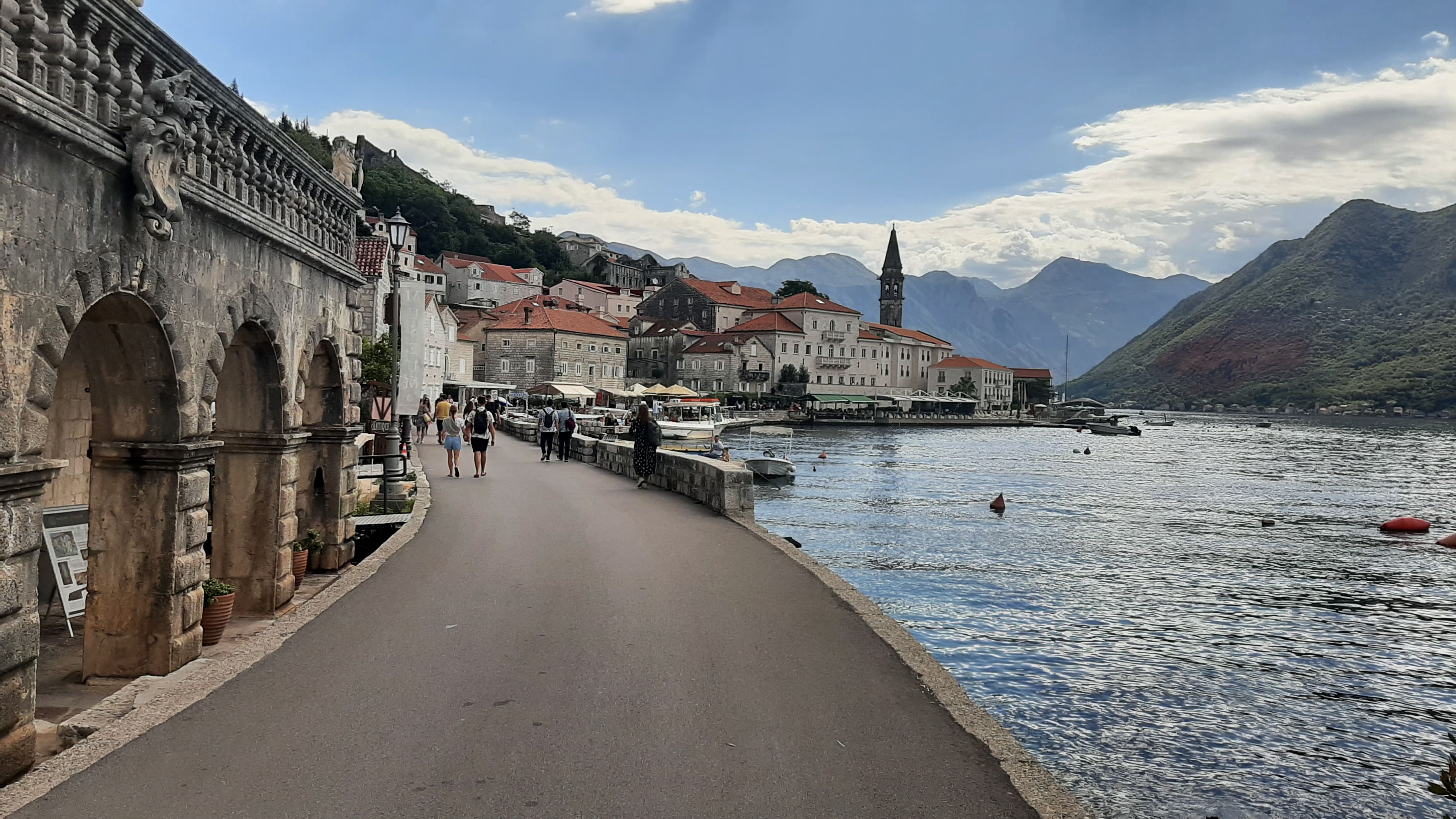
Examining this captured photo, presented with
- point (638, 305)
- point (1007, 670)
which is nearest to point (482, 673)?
point (1007, 670)

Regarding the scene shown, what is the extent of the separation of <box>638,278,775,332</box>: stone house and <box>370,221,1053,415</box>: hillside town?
6.9 inches

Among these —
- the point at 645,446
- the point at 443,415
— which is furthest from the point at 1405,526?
the point at 443,415

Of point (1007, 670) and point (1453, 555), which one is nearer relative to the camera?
point (1007, 670)

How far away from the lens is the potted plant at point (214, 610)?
338 inches

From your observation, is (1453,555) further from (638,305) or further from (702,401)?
(638,305)

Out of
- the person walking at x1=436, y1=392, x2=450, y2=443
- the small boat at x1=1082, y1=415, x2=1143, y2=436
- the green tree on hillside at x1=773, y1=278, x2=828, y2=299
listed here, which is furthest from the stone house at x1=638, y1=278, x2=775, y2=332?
the person walking at x1=436, y1=392, x2=450, y2=443

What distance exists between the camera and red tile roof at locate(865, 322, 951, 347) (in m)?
134

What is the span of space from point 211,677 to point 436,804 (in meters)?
2.96

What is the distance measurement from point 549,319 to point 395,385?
7243 cm

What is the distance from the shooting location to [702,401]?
76.1 m

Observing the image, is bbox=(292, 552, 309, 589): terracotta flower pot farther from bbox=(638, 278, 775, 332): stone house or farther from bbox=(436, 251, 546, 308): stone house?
bbox=(638, 278, 775, 332): stone house

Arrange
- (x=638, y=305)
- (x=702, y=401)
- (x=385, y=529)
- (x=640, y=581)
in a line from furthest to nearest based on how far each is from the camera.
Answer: (x=638, y=305)
(x=702, y=401)
(x=385, y=529)
(x=640, y=581)

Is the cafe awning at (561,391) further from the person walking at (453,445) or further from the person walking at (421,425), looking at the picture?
the person walking at (453,445)

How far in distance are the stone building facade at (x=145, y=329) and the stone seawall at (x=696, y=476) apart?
7075mm
